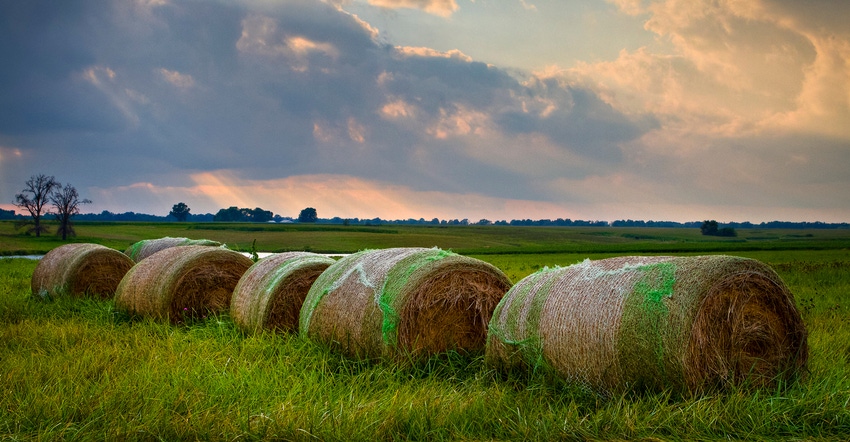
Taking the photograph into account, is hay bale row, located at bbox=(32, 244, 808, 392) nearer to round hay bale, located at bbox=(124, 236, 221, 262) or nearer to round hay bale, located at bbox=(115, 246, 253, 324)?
round hay bale, located at bbox=(115, 246, 253, 324)

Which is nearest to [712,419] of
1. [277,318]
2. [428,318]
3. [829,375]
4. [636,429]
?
[636,429]

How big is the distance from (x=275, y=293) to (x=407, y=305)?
9.82 feet

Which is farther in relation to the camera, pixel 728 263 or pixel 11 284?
pixel 11 284

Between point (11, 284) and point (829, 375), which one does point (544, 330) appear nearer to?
point (829, 375)

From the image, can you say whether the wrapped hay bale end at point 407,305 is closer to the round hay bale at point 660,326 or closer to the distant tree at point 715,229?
the round hay bale at point 660,326

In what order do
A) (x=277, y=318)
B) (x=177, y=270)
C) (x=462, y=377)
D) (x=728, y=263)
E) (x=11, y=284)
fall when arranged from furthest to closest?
1. (x=11, y=284)
2. (x=177, y=270)
3. (x=277, y=318)
4. (x=462, y=377)
5. (x=728, y=263)

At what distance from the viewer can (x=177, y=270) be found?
11.0 m

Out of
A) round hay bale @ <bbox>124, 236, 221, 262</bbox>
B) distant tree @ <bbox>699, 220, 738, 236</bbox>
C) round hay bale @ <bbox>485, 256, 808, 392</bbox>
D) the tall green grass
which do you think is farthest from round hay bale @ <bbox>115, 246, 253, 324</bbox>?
distant tree @ <bbox>699, 220, 738, 236</bbox>

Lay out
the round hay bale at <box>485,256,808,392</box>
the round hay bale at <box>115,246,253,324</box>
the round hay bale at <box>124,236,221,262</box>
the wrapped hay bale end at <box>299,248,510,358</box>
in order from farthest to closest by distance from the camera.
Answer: the round hay bale at <box>124,236,221,262</box>, the round hay bale at <box>115,246,253,324</box>, the wrapped hay bale end at <box>299,248,510,358</box>, the round hay bale at <box>485,256,808,392</box>

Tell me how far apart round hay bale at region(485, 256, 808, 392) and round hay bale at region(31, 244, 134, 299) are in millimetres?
11220

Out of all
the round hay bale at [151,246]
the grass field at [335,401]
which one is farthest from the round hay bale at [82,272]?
the grass field at [335,401]

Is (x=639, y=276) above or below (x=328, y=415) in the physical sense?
above

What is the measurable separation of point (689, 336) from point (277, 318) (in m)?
5.94

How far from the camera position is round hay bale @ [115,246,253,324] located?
10961mm
